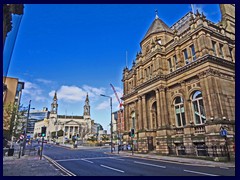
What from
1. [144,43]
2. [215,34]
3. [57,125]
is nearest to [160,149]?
[215,34]

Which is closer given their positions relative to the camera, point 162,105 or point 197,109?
point 197,109

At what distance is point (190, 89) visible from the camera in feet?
69.4

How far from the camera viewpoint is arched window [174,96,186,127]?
72.4ft

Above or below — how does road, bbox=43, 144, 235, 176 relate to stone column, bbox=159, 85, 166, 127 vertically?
below

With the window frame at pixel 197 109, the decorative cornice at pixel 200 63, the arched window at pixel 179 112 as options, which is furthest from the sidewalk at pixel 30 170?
the decorative cornice at pixel 200 63

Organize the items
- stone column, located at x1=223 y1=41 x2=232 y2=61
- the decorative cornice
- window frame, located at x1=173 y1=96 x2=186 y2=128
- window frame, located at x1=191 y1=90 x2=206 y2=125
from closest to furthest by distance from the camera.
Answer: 1. the decorative cornice
2. window frame, located at x1=191 y1=90 x2=206 y2=125
3. stone column, located at x1=223 y1=41 x2=232 y2=61
4. window frame, located at x1=173 y1=96 x2=186 y2=128

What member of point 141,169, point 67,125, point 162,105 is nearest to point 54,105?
point 67,125

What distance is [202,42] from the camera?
19.9 meters

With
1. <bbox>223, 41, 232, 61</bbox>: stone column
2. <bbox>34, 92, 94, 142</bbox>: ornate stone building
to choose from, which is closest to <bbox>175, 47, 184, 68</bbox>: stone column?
<bbox>223, 41, 232, 61</bbox>: stone column

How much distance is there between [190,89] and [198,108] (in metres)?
2.56

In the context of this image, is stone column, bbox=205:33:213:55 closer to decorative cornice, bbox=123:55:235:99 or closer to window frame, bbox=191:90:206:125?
decorative cornice, bbox=123:55:235:99

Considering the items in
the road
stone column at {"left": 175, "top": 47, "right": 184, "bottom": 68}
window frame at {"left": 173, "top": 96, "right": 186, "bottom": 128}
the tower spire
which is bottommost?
the road

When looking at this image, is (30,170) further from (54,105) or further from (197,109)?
(54,105)

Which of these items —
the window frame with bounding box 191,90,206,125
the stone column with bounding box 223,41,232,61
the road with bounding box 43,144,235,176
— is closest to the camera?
the road with bounding box 43,144,235,176
